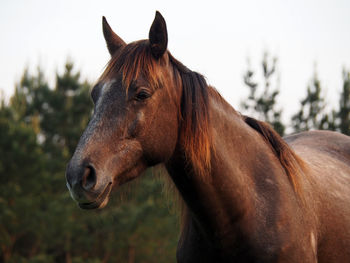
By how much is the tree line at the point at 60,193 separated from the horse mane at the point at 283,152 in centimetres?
1116

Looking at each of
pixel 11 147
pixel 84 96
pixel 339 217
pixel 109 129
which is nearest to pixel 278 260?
pixel 339 217

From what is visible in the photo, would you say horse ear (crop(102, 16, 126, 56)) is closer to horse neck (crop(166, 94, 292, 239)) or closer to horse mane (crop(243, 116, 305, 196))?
horse neck (crop(166, 94, 292, 239))

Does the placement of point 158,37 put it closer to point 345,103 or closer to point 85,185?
point 85,185

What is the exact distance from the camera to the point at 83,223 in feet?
64.8

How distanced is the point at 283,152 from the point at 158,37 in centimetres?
138

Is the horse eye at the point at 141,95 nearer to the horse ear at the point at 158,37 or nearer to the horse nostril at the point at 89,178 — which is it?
the horse ear at the point at 158,37

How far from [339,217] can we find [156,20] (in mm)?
2250

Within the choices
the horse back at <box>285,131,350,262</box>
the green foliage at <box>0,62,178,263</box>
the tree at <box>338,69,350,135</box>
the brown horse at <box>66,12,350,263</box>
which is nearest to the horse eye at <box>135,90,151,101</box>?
the brown horse at <box>66,12,350,263</box>

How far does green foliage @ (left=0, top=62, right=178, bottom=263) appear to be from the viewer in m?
17.8

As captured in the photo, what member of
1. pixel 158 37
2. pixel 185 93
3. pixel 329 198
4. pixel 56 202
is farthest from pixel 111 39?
pixel 56 202

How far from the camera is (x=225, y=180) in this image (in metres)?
2.69

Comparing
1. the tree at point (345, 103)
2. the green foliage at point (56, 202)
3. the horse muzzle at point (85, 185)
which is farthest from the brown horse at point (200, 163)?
the green foliage at point (56, 202)

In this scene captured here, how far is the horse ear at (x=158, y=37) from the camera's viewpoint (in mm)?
2549

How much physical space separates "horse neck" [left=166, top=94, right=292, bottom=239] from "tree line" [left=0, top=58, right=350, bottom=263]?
11.6 m
